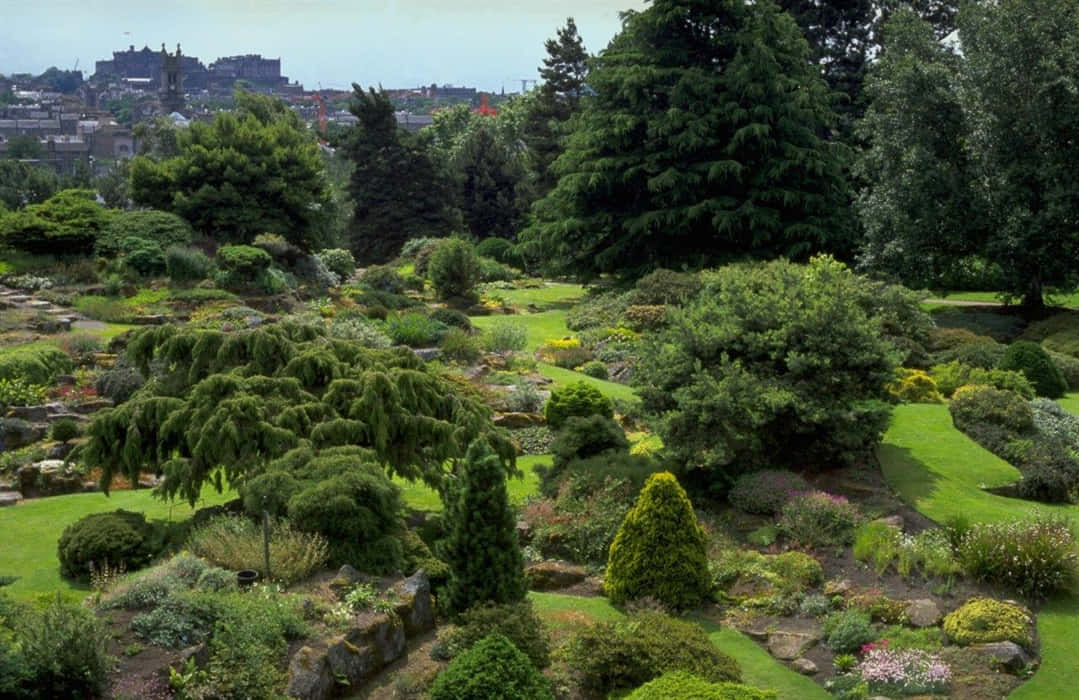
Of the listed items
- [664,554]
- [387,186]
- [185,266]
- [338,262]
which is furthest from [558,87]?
[664,554]

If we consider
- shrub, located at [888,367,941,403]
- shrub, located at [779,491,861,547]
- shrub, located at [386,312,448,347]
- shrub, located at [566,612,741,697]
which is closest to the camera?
shrub, located at [566,612,741,697]

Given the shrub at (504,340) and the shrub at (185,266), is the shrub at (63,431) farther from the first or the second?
the shrub at (185,266)

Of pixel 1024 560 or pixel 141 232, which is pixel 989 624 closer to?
pixel 1024 560

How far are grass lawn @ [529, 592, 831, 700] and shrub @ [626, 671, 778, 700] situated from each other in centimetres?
179

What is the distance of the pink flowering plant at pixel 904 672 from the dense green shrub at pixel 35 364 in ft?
53.9

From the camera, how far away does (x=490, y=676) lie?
9.52 m

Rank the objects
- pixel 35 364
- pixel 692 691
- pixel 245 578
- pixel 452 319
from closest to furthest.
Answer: pixel 692 691, pixel 245 578, pixel 35 364, pixel 452 319

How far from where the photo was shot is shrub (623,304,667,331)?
28.6m

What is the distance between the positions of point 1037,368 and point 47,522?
19089 millimetres

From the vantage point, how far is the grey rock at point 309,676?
32.0 feet

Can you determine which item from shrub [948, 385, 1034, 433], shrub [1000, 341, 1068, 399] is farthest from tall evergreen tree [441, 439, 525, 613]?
shrub [1000, 341, 1068, 399]

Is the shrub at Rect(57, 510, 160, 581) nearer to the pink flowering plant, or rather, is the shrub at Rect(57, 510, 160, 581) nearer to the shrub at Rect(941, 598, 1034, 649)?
the pink flowering plant

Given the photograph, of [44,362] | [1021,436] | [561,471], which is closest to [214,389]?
[561,471]

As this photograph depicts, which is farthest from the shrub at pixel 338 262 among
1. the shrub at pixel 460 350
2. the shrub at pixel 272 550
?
the shrub at pixel 272 550
